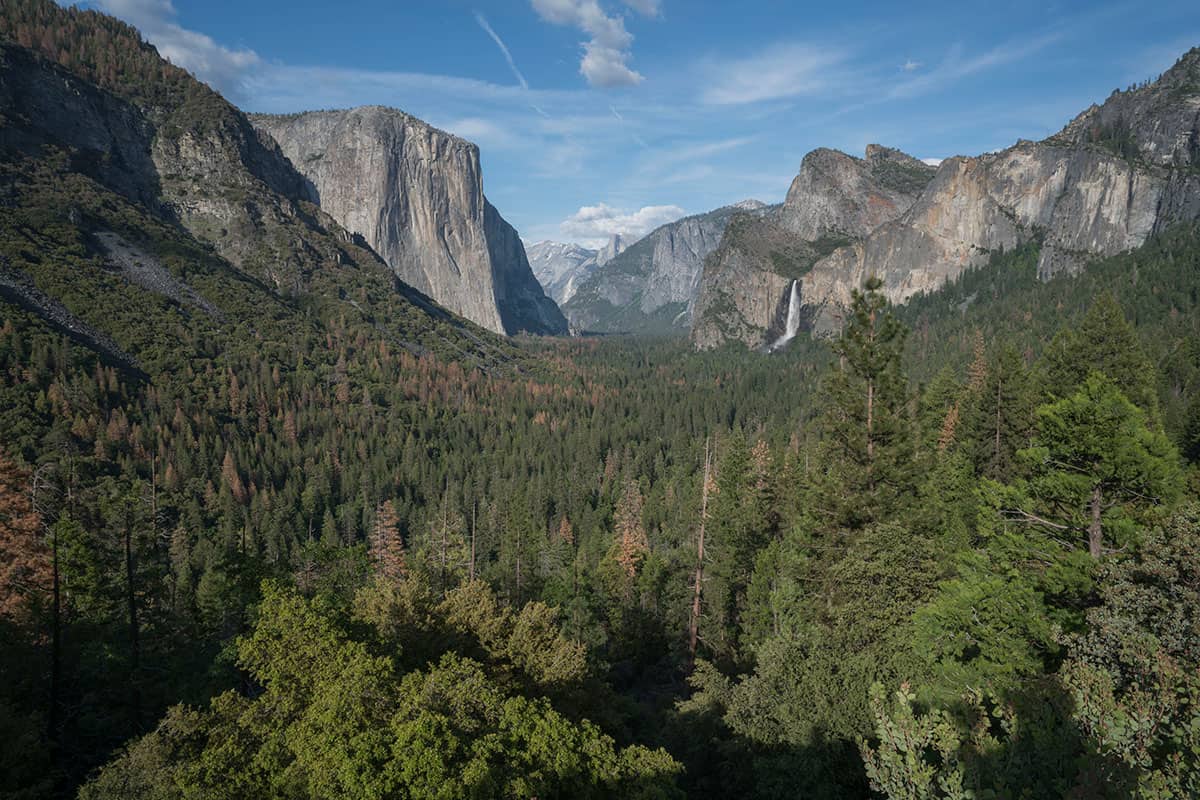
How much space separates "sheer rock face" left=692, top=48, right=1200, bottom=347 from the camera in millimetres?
134875

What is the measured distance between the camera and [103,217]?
119688 millimetres

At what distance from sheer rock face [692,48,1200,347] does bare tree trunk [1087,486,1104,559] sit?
404 feet

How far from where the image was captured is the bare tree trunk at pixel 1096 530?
14.1m

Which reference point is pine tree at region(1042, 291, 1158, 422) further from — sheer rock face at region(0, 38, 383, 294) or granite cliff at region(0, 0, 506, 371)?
sheer rock face at region(0, 38, 383, 294)

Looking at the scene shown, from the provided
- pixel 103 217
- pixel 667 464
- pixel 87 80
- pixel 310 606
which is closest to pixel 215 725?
pixel 310 606

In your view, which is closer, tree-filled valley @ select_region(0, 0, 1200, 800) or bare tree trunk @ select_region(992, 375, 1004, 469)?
tree-filled valley @ select_region(0, 0, 1200, 800)

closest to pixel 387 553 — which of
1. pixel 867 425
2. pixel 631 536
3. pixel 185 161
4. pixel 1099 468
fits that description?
pixel 631 536

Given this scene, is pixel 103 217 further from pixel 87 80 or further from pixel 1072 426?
pixel 1072 426

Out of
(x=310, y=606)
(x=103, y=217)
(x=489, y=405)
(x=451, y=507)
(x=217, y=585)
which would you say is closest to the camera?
(x=310, y=606)

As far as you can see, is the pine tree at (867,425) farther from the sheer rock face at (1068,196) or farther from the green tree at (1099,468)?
the sheer rock face at (1068,196)

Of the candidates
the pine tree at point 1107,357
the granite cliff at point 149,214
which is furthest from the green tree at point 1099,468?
the granite cliff at point 149,214

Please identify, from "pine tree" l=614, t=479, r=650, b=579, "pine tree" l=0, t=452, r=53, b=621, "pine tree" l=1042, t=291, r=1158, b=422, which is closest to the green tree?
"pine tree" l=1042, t=291, r=1158, b=422

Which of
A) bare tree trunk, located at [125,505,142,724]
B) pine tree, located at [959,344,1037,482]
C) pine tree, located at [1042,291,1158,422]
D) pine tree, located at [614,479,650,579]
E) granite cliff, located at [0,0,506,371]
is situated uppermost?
granite cliff, located at [0,0,506,371]

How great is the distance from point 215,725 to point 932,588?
794 inches
